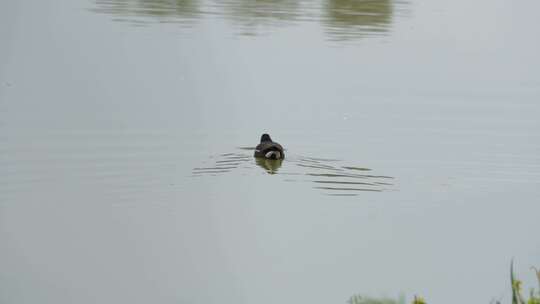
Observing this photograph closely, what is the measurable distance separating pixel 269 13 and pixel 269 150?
1248cm

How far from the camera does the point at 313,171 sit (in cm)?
1205

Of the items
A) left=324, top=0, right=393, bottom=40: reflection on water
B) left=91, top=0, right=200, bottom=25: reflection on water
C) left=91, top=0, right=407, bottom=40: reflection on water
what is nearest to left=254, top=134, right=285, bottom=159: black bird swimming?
left=91, top=0, right=407, bottom=40: reflection on water

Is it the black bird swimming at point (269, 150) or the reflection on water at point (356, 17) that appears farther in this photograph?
the reflection on water at point (356, 17)

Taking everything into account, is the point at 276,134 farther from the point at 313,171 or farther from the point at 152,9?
the point at 152,9

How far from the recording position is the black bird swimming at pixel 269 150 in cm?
1209

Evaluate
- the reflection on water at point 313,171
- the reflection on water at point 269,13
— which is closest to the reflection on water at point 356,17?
the reflection on water at point 269,13

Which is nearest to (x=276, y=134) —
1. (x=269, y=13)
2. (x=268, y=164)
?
(x=268, y=164)

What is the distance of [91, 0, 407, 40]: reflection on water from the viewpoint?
879 inches

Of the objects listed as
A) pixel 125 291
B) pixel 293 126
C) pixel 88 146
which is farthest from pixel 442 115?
pixel 125 291

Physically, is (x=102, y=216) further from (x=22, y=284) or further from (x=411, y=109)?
(x=411, y=109)

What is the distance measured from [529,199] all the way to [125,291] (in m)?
4.57

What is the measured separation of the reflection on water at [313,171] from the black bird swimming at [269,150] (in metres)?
0.09

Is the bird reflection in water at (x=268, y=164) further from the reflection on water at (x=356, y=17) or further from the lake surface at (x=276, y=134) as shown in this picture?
the reflection on water at (x=356, y=17)

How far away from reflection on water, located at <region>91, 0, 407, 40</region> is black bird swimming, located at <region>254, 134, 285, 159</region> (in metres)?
8.58
